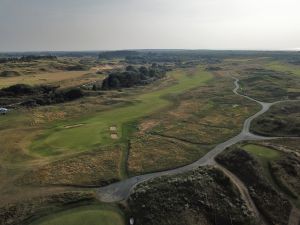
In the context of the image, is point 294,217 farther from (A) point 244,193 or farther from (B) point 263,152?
(B) point 263,152

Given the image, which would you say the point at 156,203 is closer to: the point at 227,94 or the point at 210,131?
the point at 210,131

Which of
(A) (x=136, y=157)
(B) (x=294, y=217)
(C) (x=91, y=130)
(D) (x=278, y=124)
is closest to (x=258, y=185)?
(B) (x=294, y=217)

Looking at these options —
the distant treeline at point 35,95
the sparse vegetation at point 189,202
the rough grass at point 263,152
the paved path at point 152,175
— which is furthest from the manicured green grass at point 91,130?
the rough grass at point 263,152

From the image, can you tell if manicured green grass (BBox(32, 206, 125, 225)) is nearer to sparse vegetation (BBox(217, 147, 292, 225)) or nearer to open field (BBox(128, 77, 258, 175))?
open field (BBox(128, 77, 258, 175))

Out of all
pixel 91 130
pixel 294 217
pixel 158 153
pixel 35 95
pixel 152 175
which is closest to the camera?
pixel 294 217

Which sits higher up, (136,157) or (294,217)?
(136,157)
